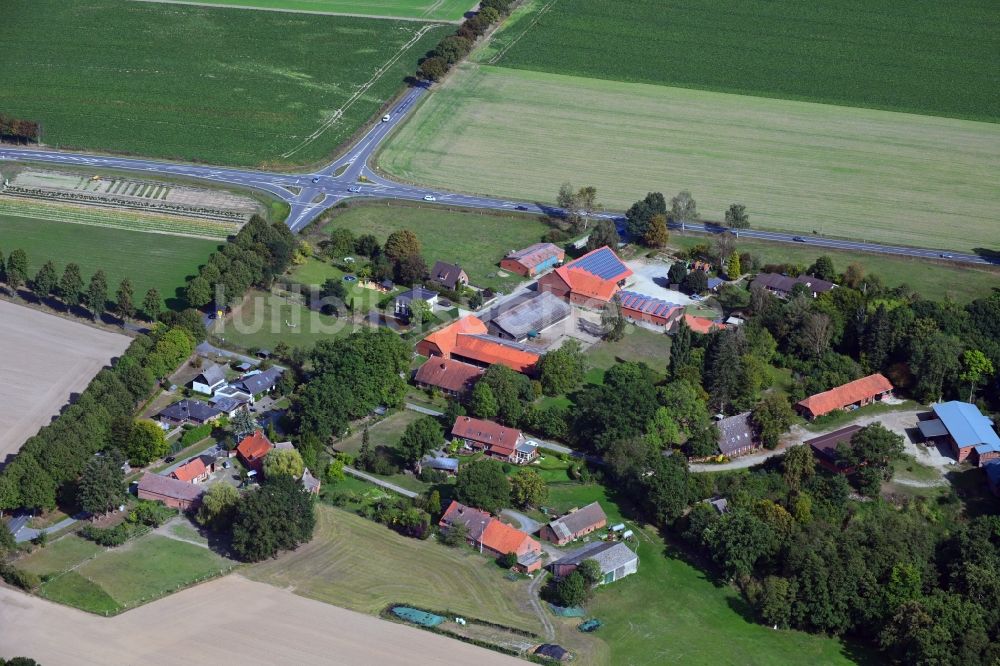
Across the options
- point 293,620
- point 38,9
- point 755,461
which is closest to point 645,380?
point 755,461

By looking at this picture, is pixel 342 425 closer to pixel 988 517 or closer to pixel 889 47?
pixel 988 517

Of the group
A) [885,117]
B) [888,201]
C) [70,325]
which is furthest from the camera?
[885,117]

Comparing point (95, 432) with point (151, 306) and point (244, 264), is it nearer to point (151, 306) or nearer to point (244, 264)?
point (151, 306)

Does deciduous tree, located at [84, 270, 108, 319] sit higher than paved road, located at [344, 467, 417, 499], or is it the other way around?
deciduous tree, located at [84, 270, 108, 319]

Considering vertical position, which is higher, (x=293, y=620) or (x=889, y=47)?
(x=889, y=47)

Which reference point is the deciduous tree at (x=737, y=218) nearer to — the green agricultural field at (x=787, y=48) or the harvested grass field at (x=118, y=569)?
the green agricultural field at (x=787, y=48)

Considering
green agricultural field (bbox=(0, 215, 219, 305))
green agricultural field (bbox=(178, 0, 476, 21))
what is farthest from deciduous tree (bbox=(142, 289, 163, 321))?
green agricultural field (bbox=(178, 0, 476, 21))

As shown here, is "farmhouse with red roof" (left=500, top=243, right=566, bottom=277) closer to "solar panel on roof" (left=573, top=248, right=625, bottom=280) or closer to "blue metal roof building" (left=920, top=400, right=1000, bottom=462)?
"solar panel on roof" (left=573, top=248, right=625, bottom=280)

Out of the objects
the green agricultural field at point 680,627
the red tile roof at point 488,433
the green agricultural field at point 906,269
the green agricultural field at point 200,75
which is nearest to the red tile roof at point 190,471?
the red tile roof at point 488,433
